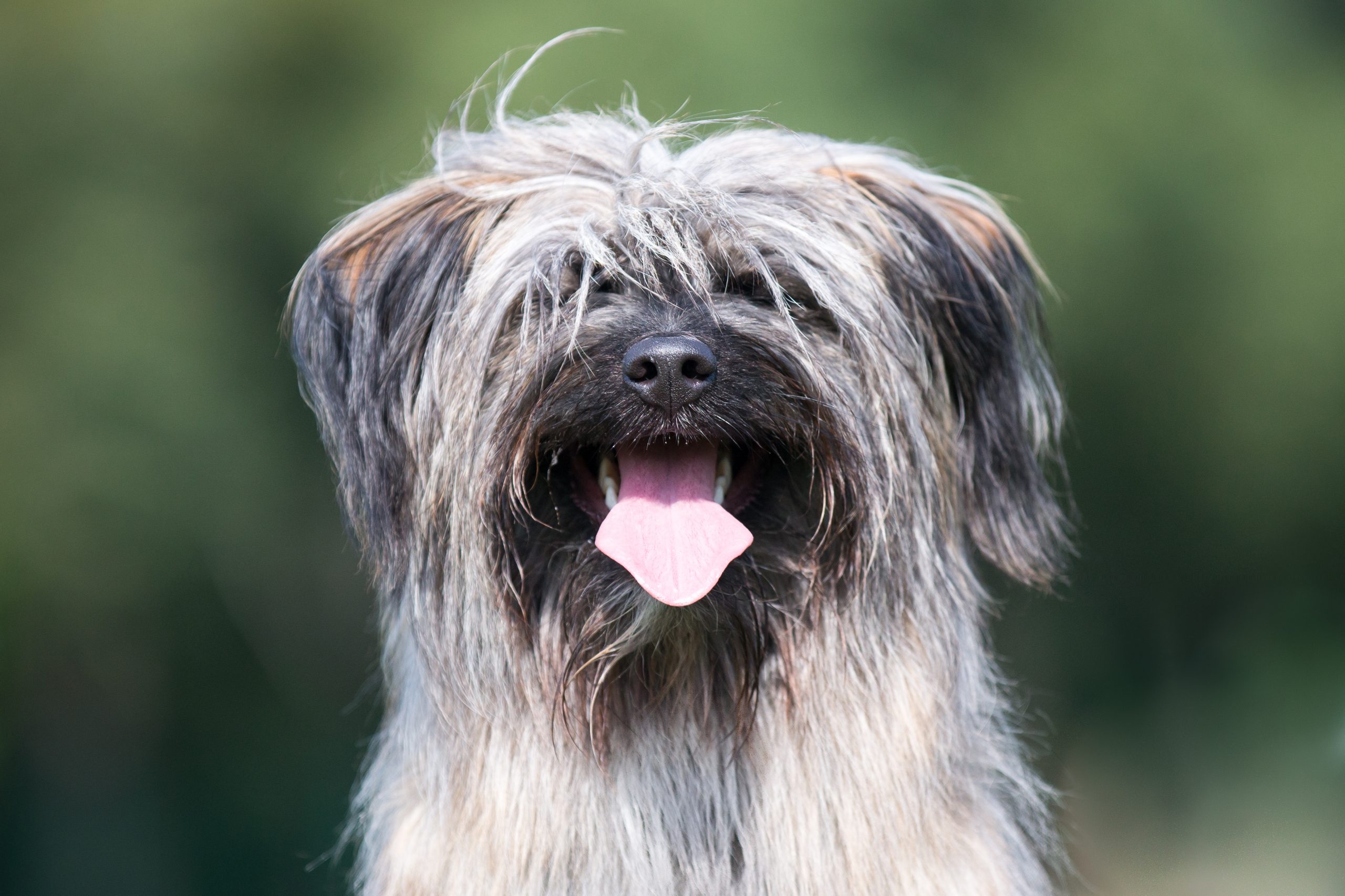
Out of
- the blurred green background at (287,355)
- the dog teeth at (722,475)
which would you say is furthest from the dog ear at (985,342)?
the blurred green background at (287,355)

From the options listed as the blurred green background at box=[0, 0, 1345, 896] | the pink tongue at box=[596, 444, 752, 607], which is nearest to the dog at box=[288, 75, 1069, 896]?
the pink tongue at box=[596, 444, 752, 607]

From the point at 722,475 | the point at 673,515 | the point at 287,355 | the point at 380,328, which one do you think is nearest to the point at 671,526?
the point at 673,515

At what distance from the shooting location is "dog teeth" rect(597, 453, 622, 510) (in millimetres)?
2354

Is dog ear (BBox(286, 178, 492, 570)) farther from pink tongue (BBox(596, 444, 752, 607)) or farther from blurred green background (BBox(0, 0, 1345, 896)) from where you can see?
blurred green background (BBox(0, 0, 1345, 896))

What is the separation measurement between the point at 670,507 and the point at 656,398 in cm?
21

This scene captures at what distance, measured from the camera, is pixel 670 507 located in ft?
7.45

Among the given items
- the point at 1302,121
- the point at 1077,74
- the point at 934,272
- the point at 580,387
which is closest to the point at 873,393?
the point at 934,272

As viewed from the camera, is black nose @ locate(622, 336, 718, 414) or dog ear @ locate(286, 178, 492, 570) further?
dog ear @ locate(286, 178, 492, 570)

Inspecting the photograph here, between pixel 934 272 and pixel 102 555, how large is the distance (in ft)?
13.9

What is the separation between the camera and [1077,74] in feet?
18.0

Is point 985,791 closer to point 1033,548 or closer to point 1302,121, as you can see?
point 1033,548

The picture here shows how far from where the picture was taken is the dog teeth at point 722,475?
2359 mm

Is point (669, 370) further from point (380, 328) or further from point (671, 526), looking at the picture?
point (380, 328)

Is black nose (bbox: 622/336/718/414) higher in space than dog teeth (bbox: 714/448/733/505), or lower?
higher
